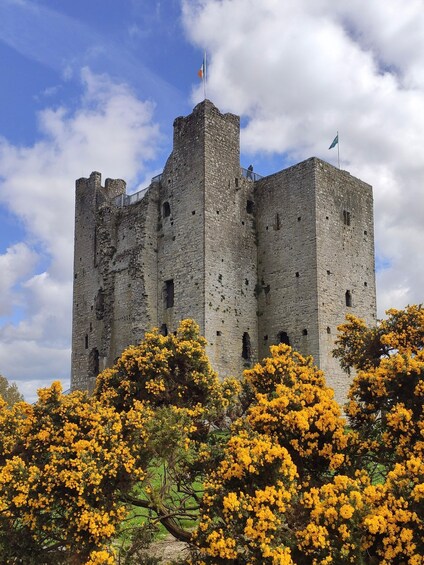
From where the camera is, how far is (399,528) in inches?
250

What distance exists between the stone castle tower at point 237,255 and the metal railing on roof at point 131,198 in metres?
0.26

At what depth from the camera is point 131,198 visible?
3039 centimetres

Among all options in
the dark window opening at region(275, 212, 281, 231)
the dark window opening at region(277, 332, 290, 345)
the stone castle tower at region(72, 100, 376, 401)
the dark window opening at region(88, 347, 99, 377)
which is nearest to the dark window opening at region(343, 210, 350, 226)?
the stone castle tower at region(72, 100, 376, 401)

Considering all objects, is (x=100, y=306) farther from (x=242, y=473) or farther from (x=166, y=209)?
(x=242, y=473)

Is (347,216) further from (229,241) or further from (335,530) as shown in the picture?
(335,530)

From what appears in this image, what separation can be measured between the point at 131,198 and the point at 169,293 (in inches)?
240

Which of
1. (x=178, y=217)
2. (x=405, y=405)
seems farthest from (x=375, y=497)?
(x=178, y=217)

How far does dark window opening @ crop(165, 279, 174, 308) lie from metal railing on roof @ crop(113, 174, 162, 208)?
4.74 meters

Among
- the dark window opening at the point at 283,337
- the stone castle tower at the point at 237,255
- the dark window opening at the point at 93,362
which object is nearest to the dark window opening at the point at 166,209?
the stone castle tower at the point at 237,255

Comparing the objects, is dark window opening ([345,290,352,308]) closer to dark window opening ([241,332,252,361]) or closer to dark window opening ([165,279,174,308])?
dark window opening ([241,332,252,361])

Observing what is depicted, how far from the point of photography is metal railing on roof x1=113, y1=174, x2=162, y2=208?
2869 centimetres

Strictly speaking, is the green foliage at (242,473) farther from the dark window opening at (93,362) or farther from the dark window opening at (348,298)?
the dark window opening at (93,362)

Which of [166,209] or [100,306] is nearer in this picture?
[166,209]

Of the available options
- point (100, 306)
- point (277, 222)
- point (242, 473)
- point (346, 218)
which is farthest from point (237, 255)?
point (242, 473)
